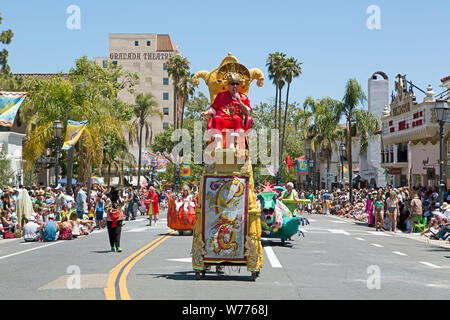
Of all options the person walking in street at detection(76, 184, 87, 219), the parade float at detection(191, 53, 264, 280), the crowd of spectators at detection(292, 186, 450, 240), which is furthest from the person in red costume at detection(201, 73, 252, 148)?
the person walking in street at detection(76, 184, 87, 219)

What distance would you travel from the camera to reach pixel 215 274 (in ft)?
39.7

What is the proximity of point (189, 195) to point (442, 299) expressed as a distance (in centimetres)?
1375

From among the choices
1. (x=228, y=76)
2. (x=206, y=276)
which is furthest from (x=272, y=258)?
(x=228, y=76)

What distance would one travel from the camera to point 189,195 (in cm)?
2242

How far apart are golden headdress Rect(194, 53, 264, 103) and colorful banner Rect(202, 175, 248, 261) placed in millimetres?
2002

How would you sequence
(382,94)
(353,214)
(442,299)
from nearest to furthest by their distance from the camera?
(442,299)
(353,214)
(382,94)

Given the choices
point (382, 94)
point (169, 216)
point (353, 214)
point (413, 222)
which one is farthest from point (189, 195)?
point (382, 94)

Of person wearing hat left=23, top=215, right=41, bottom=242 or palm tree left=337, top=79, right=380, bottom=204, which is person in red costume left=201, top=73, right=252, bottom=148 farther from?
palm tree left=337, top=79, right=380, bottom=204

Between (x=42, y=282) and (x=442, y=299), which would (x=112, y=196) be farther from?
(x=442, y=299)

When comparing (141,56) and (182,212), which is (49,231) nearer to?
(182,212)

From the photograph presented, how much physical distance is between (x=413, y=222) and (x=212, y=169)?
60.1ft
